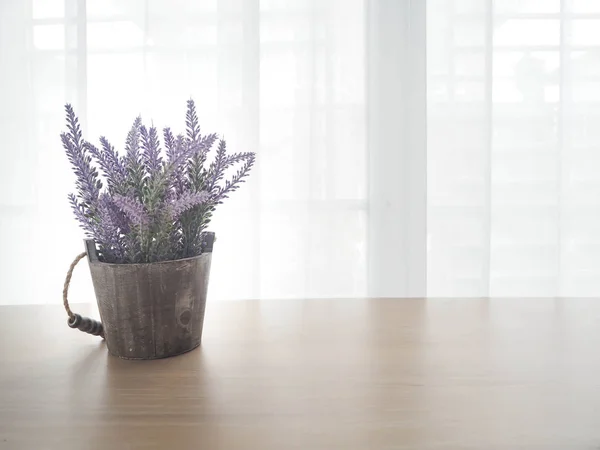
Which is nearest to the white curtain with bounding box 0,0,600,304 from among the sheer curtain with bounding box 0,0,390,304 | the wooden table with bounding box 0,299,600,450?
the sheer curtain with bounding box 0,0,390,304

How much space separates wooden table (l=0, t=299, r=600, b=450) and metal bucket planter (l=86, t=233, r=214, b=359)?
18 mm

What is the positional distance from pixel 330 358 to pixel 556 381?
0.72 feet

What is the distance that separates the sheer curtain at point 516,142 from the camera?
2.06m

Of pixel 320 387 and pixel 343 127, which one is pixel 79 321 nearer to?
pixel 320 387

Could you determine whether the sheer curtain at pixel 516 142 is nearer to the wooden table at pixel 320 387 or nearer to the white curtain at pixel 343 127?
the white curtain at pixel 343 127

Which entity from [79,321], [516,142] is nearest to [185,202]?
[79,321]

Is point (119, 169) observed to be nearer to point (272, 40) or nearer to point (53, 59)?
point (272, 40)

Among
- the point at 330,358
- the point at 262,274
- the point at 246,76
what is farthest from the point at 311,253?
the point at 330,358

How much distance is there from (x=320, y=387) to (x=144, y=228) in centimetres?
24

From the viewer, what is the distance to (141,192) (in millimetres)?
527

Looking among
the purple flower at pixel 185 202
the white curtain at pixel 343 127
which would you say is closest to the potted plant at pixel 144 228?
the purple flower at pixel 185 202

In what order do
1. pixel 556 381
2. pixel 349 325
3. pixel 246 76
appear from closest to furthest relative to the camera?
pixel 556 381, pixel 349 325, pixel 246 76

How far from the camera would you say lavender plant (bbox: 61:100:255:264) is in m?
0.51

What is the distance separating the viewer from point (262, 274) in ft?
6.97
